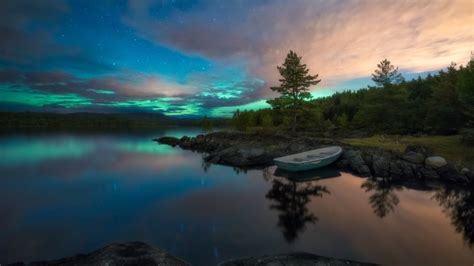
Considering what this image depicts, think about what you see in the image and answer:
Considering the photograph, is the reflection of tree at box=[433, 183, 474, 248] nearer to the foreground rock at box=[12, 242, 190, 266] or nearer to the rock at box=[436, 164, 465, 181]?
the rock at box=[436, 164, 465, 181]

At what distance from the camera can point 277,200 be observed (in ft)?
58.1

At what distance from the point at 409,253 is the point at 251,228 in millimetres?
6718

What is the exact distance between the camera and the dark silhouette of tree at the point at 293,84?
46.4 m

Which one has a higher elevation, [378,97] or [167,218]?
[378,97]

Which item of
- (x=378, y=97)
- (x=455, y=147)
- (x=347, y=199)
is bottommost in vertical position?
(x=347, y=199)

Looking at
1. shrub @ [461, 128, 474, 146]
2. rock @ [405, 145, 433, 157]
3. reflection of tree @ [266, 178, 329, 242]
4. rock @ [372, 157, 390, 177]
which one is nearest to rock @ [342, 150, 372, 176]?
rock @ [372, 157, 390, 177]

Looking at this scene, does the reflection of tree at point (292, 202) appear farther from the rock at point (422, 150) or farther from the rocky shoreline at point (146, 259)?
the rock at point (422, 150)

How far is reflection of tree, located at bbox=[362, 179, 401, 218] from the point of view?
1597cm

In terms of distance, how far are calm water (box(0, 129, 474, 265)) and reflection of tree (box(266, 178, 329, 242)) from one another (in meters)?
0.06

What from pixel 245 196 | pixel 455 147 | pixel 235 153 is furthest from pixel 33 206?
pixel 455 147

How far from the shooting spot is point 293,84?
153ft

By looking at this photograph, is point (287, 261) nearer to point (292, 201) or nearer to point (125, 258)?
point (125, 258)

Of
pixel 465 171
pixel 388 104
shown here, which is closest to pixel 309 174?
pixel 465 171

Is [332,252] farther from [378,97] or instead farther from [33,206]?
[378,97]
